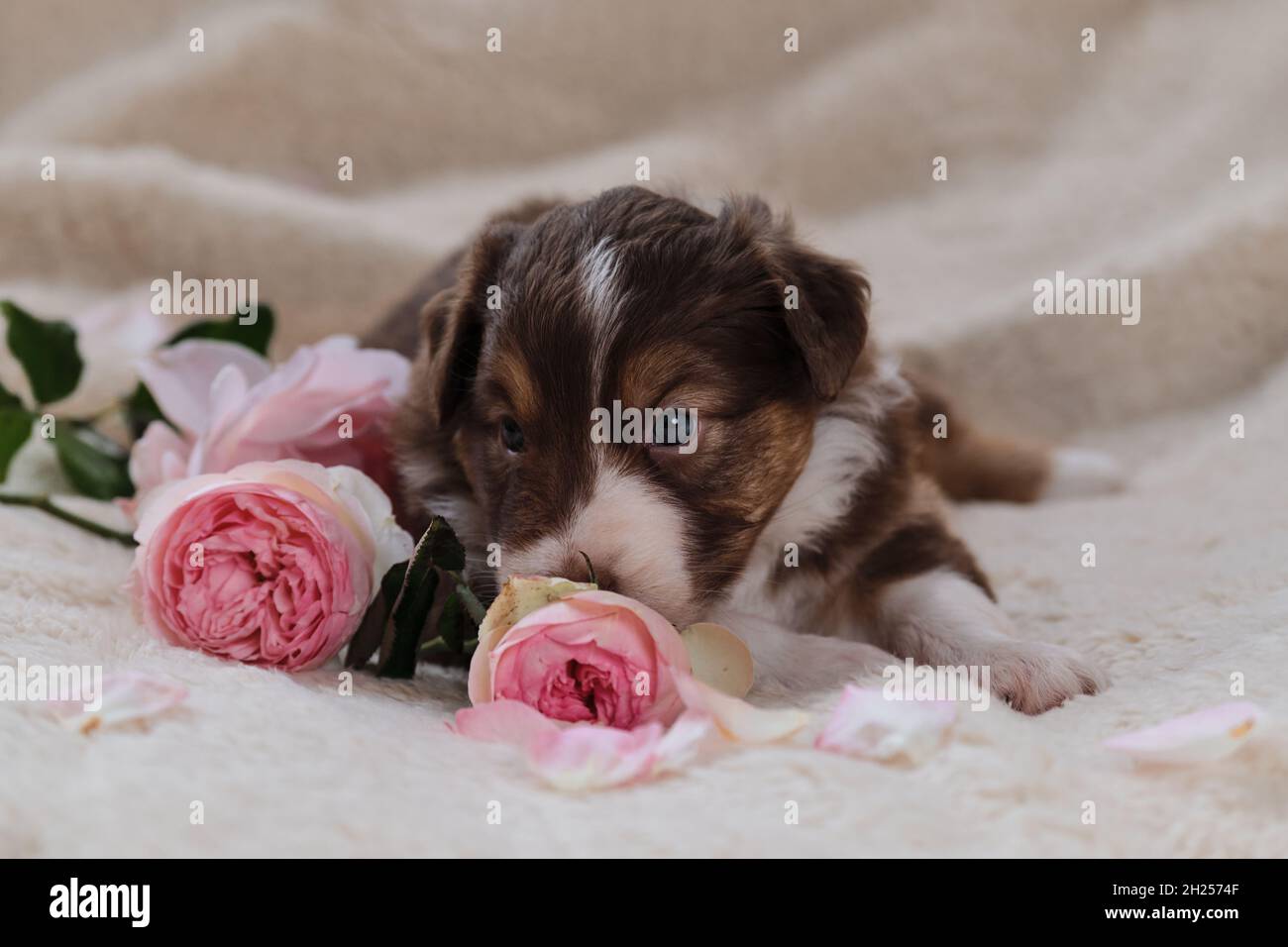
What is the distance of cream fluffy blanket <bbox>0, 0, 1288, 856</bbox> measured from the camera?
88.0 inches

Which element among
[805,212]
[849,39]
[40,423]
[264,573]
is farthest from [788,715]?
[849,39]

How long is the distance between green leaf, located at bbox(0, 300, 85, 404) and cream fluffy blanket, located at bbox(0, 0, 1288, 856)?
0.59 feet

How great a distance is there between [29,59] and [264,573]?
411cm

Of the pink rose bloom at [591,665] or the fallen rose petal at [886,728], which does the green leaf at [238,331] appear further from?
the fallen rose petal at [886,728]

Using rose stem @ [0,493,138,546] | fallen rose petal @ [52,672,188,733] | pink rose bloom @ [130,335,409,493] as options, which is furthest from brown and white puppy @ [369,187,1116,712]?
rose stem @ [0,493,138,546]

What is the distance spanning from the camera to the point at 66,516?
2.84 m

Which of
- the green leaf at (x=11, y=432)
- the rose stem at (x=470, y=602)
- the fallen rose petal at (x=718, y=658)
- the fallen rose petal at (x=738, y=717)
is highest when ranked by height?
the green leaf at (x=11, y=432)

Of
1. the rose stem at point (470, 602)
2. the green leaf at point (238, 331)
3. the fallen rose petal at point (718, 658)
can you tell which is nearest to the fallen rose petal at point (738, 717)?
the fallen rose petal at point (718, 658)

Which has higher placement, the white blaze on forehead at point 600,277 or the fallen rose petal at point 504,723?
the white blaze on forehead at point 600,277

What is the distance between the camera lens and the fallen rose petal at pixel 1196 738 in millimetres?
1674

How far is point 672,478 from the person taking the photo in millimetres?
2148

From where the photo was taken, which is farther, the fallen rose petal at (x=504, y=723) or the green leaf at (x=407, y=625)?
the green leaf at (x=407, y=625)

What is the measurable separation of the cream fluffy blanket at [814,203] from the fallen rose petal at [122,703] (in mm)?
25
